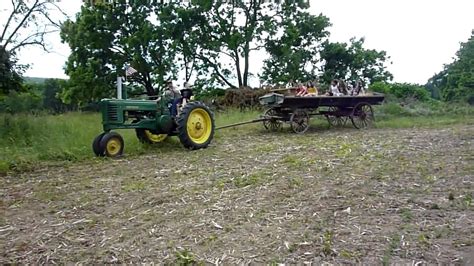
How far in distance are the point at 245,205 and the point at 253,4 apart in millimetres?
26933

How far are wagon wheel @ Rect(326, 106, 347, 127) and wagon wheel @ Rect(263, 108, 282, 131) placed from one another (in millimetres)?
1601

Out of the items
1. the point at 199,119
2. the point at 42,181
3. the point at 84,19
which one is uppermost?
the point at 84,19

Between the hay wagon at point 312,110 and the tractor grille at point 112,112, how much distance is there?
4.78 meters

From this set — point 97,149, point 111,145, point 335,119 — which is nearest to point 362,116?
point 335,119

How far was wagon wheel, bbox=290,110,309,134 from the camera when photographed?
12695mm

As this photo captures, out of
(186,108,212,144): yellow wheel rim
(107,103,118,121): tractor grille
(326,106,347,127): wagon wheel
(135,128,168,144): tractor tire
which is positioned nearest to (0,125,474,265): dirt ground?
(107,103,118,121): tractor grille

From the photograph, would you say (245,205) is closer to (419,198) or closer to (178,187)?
(178,187)

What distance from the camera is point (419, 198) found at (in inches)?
191

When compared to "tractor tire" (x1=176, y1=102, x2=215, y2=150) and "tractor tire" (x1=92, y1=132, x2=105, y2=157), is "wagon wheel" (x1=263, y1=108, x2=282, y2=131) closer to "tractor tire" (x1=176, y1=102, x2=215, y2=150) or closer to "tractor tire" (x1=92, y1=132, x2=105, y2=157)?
"tractor tire" (x1=176, y1=102, x2=215, y2=150)

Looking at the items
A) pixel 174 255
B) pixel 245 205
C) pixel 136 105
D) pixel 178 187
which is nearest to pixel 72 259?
pixel 174 255

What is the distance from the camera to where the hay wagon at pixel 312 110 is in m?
12.6

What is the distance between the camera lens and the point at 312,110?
13.4m

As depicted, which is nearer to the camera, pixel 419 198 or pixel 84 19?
pixel 419 198

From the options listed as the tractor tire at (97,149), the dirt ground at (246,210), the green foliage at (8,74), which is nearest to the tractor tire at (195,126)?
the dirt ground at (246,210)
